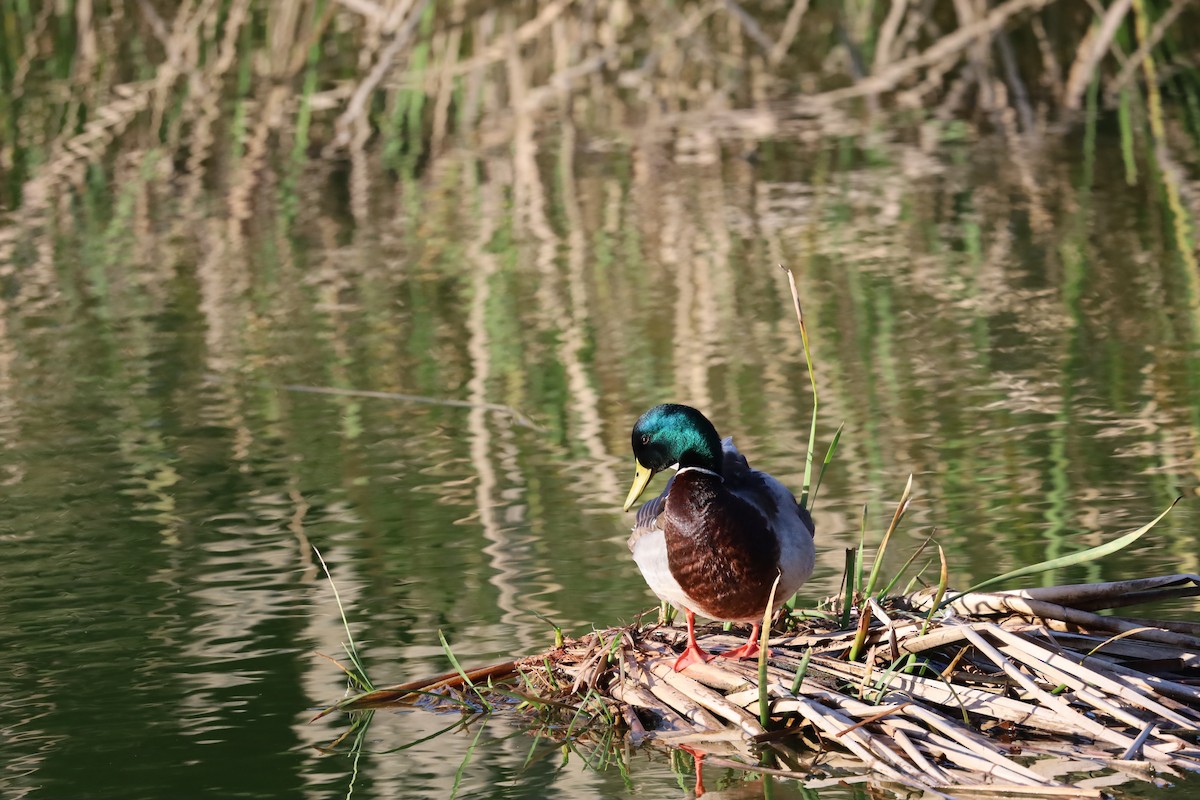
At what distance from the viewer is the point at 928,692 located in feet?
10.9

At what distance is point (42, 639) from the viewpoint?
403 centimetres

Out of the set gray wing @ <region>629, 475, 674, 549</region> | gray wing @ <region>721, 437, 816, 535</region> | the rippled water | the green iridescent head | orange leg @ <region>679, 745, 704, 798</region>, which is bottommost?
orange leg @ <region>679, 745, 704, 798</region>

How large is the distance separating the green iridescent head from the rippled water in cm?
52

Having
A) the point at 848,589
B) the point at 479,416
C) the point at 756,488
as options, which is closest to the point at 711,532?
the point at 756,488

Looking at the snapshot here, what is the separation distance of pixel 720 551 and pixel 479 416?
244 cm

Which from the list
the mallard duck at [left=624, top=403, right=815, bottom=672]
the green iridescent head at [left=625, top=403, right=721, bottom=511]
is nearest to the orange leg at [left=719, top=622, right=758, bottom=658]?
the mallard duck at [left=624, top=403, right=815, bottom=672]

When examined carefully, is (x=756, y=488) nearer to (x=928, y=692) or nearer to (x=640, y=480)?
(x=640, y=480)

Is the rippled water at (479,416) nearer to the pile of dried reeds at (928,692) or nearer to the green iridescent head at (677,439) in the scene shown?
the pile of dried reeds at (928,692)

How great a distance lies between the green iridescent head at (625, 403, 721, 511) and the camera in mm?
3521

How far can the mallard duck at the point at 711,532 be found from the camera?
3.41m

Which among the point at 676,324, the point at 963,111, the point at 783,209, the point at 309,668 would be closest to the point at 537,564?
the point at 309,668

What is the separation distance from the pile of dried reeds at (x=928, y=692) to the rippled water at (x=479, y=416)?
0.16 meters

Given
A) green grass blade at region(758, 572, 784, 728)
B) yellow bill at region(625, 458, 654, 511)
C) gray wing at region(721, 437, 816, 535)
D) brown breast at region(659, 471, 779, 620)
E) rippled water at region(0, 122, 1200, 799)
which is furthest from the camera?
rippled water at region(0, 122, 1200, 799)

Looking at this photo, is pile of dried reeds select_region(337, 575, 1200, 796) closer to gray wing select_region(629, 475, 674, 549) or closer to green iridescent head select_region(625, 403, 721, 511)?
gray wing select_region(629, 475, 674, 549)
